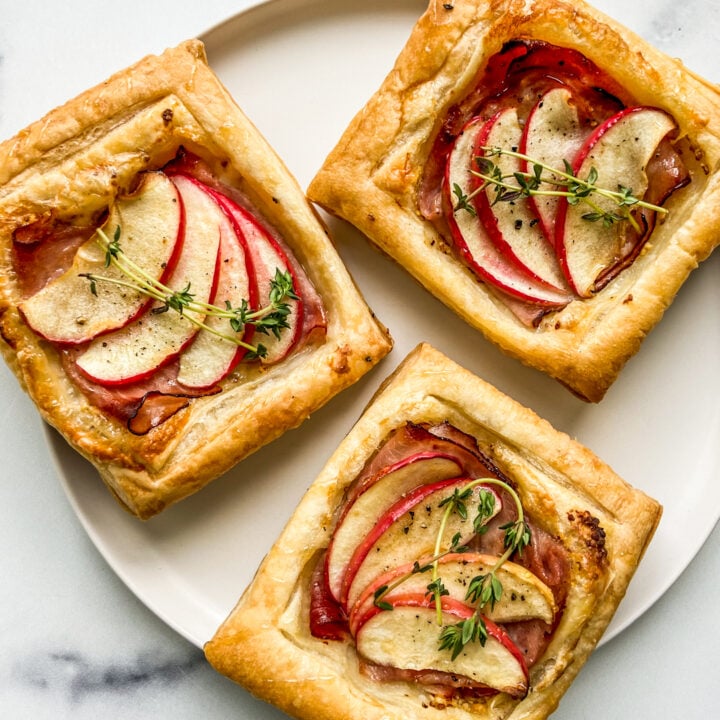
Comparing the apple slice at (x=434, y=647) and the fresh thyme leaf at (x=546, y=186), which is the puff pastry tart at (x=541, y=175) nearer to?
the fresh thyme leaf at (x=546, y=186)

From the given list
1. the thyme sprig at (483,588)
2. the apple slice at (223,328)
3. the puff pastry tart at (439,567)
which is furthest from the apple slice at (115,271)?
the thyme sprig at (483,588)

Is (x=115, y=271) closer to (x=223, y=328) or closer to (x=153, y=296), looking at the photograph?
(x=153, y=296)

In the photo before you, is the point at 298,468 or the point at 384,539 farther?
the point at 298,468

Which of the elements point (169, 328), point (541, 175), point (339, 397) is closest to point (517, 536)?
point (339, 397)

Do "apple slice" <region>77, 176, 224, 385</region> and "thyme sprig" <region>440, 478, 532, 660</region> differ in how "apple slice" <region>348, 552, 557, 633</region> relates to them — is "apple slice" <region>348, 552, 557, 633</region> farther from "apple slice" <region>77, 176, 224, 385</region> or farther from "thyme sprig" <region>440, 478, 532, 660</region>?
"apple slice" <region>77, 176, 224, 385</region>

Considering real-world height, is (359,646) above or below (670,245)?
below

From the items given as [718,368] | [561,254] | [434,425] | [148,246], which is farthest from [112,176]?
[718,368]

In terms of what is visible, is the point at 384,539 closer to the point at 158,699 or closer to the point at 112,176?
the point at 158,699
